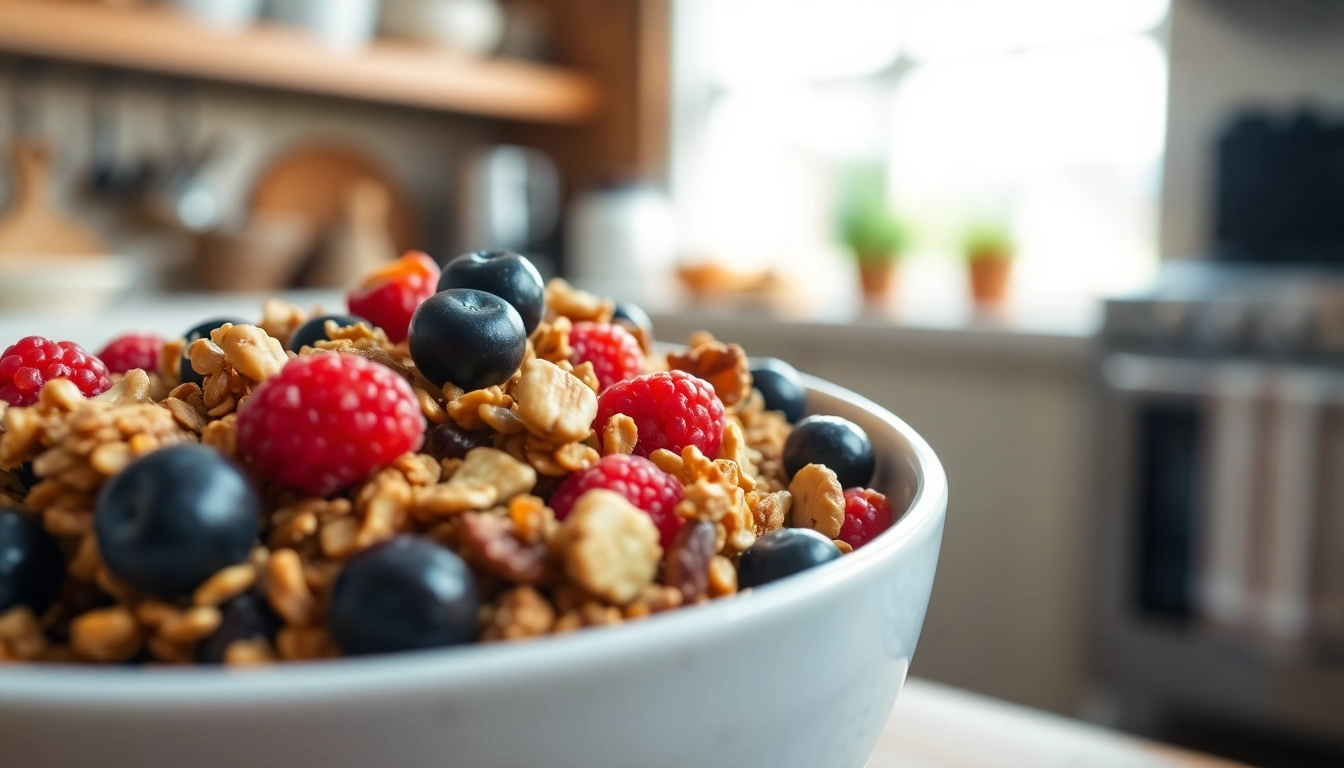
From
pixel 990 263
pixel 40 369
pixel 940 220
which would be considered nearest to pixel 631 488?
pixel 40 369

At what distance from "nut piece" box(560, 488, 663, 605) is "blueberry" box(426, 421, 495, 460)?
0.09m

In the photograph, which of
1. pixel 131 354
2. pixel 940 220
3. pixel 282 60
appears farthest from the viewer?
pixel 940 220

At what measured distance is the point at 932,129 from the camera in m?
2.32

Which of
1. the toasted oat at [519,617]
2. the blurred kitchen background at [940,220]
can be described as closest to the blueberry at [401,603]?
the toasted oat at [519,617]

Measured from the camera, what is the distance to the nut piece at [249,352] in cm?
38

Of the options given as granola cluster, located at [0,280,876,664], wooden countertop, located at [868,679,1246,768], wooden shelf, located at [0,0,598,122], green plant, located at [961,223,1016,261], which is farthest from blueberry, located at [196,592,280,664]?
green plant, located at [961,223,1016,261]

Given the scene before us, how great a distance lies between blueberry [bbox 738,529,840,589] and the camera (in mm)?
321

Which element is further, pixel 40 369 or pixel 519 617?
pixel 40 369

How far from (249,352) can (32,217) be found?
1.78 meters

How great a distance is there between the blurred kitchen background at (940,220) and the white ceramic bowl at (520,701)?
125cm

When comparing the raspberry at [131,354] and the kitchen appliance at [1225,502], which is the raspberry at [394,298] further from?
the kitchen appliance at [1225,502]

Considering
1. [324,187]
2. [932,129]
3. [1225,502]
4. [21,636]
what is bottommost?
[1225,502]

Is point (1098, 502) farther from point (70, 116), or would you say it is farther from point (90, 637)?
point (70, 116)

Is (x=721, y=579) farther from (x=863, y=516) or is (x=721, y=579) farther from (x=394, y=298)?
(x=394, y=298)
